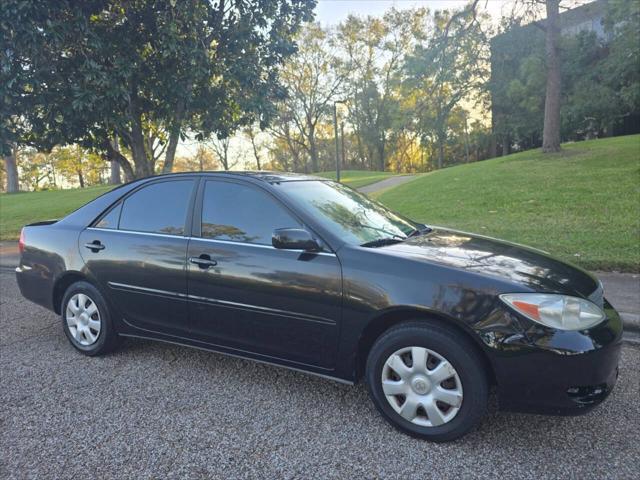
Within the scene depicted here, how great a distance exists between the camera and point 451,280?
8.48 feet

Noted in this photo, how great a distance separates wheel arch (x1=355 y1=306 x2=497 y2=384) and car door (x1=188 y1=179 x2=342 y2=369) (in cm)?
18

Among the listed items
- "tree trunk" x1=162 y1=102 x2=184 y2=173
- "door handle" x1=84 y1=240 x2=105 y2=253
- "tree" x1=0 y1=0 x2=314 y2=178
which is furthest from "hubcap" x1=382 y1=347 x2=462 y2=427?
"tree trunk" x1=162 y1=102 x2=184 y2=173

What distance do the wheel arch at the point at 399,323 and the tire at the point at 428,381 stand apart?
0.11ft

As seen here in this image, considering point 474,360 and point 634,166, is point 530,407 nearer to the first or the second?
point 474,360

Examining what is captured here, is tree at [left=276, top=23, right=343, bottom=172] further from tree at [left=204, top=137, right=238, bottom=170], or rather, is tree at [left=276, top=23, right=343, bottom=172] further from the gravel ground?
the gravel ground

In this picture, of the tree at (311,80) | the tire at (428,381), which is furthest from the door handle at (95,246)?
the tree at (311,80)

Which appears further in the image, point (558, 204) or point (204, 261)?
point (558, 204)

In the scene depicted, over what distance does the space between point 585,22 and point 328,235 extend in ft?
127

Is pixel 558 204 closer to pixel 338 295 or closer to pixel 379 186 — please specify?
pixel 338 295

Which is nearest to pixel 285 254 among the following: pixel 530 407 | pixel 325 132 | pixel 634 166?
pixel 530 407

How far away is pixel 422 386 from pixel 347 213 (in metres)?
1.38

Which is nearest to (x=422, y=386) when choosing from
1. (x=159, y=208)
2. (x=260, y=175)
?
(x=260, y=175)

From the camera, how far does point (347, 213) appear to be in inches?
135

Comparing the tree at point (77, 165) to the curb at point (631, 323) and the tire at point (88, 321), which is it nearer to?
the tire at point (88, 321)
